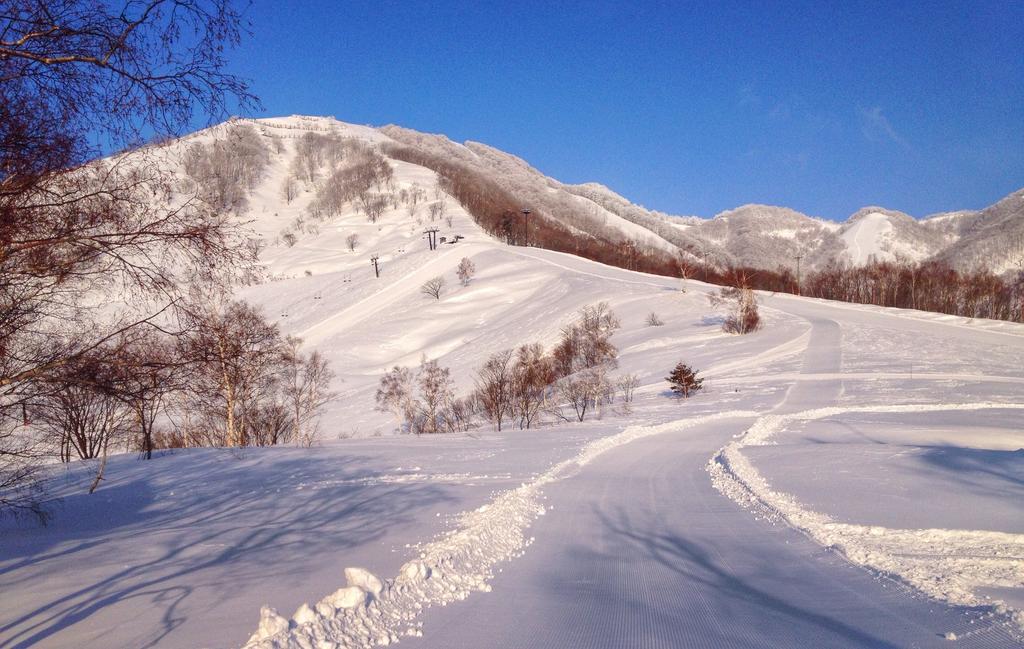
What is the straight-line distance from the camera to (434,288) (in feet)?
275

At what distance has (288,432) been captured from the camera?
→ 3959 centimetres

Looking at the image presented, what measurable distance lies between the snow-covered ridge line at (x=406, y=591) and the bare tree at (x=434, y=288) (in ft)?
250

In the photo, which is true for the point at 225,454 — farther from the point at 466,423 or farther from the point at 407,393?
the point at 407,393

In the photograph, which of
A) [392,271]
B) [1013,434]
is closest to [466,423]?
[1013,434]

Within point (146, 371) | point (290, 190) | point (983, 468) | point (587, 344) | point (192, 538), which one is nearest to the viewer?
point (146, 371)

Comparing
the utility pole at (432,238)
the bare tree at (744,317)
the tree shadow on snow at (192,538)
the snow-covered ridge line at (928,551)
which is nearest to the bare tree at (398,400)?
the bare tree at (744,317)


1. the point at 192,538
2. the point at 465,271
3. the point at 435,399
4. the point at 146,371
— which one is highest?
the point at 465,271

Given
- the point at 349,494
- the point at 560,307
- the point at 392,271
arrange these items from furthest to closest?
the point at 392,271
the point at 560,307
the point at 349,494

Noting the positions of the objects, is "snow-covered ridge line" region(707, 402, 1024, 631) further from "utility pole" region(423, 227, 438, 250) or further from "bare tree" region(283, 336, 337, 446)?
"utility pole" region(423, 227, 438, 250)

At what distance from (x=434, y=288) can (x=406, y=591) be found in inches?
3162

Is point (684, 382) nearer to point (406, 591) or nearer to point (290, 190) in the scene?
point (406, 591)

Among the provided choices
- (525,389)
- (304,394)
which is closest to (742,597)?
(525,389)

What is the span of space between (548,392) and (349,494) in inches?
1269

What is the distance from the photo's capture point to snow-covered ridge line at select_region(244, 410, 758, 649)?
12.4 ft
